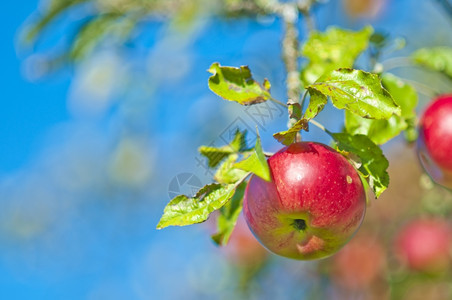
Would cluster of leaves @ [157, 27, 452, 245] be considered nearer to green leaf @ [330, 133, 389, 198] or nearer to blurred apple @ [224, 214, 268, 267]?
green leaf @ [330, 133, 389, 198]

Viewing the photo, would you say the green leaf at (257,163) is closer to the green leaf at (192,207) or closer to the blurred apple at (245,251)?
the green leaf at (192,207)

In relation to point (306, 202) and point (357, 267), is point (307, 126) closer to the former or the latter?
point (306, 202)

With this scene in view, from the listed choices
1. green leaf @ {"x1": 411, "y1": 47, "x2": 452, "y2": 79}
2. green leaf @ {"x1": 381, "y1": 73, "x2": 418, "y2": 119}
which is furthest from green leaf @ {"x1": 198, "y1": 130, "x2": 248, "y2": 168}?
green leaf @ {"x1": 411, "y1": 47, "x2": 452, "y2": 79}

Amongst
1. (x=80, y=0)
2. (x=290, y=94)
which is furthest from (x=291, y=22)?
(x=80, y=0)

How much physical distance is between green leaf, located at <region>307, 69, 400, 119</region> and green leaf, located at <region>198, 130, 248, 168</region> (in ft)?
0.63

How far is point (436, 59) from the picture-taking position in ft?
4.22

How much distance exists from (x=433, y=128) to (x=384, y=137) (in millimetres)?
157

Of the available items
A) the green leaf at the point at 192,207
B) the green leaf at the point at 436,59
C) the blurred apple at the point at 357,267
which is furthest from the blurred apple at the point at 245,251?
the green leaf at the point at 192,207

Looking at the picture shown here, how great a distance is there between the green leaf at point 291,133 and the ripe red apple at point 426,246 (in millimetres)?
1853

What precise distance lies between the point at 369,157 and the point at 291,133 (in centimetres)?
15

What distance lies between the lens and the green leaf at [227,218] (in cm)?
97

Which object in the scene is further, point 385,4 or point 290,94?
point 385,4

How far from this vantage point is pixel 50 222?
3.72m

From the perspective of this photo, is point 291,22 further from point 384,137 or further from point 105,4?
point 105,4
